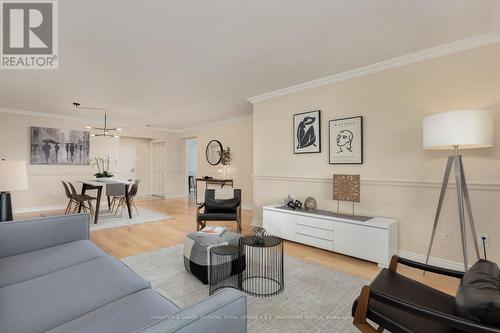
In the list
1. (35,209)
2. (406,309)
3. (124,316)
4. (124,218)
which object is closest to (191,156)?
(124,218)

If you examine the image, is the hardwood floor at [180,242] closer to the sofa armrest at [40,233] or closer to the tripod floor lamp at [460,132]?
the tripod floor lamp at [460,132]

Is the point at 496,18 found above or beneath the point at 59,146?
above

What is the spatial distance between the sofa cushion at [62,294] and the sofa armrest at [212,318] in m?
0.80

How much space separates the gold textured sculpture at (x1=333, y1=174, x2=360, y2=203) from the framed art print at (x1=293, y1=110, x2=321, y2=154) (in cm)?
62

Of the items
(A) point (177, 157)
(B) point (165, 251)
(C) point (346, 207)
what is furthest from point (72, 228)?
(A) point (177, 157)

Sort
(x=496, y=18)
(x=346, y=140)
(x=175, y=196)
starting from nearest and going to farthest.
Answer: (x=496, y=18) → (x=346, y=140) → (x=175, y=196)

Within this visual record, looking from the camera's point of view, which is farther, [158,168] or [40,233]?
[158,168]

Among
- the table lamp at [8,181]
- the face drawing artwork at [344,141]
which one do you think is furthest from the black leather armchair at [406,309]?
the table lamp at [8,181]

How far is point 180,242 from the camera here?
12.1 ft

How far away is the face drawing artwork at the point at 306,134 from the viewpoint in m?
3.90

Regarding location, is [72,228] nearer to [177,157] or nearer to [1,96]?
[1,96]

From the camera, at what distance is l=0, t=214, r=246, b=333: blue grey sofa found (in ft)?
2.77

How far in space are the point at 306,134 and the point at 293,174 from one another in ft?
2.32

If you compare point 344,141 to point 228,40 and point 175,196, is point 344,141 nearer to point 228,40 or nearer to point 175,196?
point 228,40
